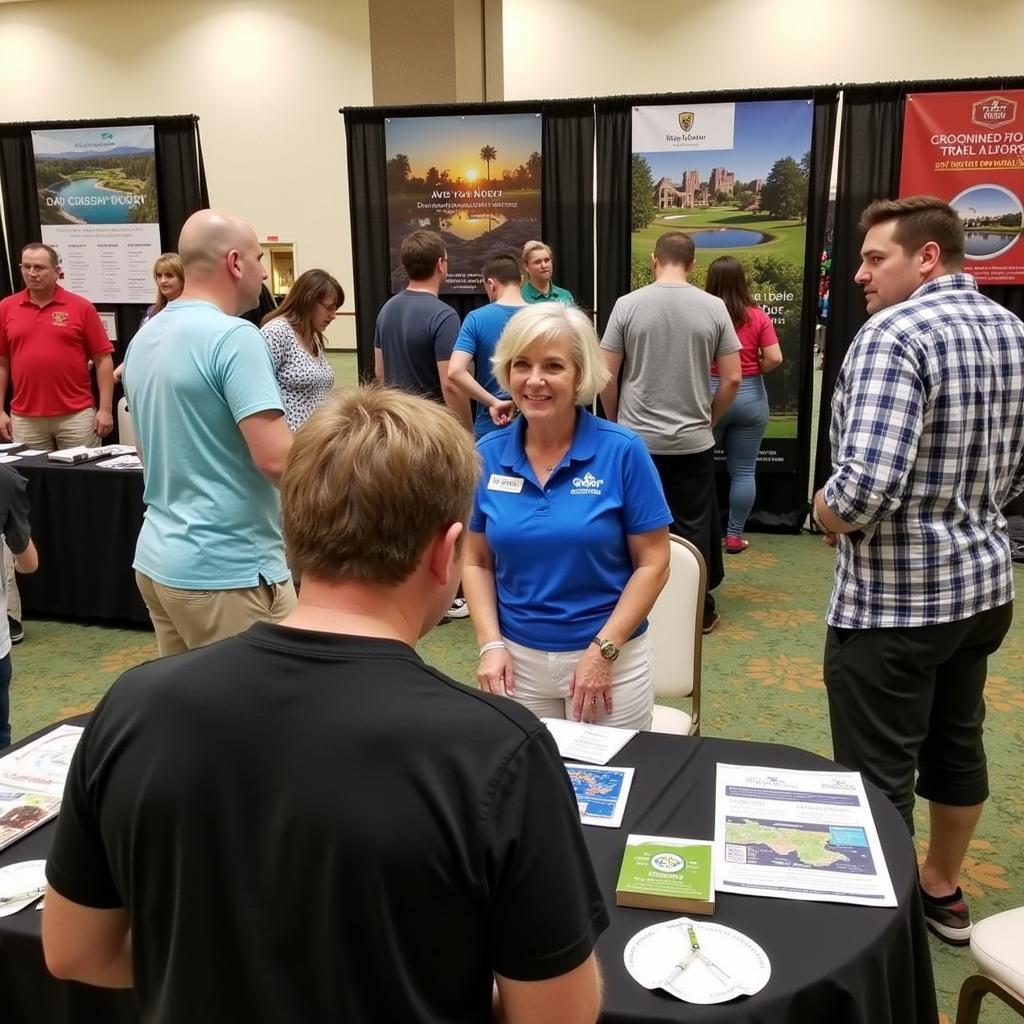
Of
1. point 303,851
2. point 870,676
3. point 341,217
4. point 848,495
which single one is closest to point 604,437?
point 848,495

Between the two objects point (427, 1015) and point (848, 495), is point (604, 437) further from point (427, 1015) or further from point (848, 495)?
point (427, 1015)

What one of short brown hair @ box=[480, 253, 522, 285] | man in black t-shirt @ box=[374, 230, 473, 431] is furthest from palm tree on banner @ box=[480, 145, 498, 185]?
short brown hair @ box=[480, 253, 522, 285]

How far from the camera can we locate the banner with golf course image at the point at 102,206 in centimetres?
605

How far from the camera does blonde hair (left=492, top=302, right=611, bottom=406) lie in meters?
1.99

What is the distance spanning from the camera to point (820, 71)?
10297 millimetres

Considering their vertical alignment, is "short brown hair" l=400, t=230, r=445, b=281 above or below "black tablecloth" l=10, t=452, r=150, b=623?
above

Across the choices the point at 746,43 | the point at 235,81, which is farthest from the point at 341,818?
the point at 235,81

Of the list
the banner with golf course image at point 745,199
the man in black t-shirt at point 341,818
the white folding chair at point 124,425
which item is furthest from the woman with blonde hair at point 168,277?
the man in black t-shirt at point 341,818

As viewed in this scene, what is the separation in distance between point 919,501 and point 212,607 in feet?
5.07

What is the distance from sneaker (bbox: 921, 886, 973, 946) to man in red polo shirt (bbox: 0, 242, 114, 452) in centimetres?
431

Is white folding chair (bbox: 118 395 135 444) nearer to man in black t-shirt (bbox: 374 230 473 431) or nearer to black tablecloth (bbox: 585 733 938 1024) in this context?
man in black t-shirt (bbox: 374 230 473 431)

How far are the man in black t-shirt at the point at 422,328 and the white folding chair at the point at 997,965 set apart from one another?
285cm

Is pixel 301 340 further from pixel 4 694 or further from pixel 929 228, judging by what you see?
pixel 929 228

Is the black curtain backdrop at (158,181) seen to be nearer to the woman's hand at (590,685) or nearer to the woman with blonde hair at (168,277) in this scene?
the woman with blonde hair at (168,277)
